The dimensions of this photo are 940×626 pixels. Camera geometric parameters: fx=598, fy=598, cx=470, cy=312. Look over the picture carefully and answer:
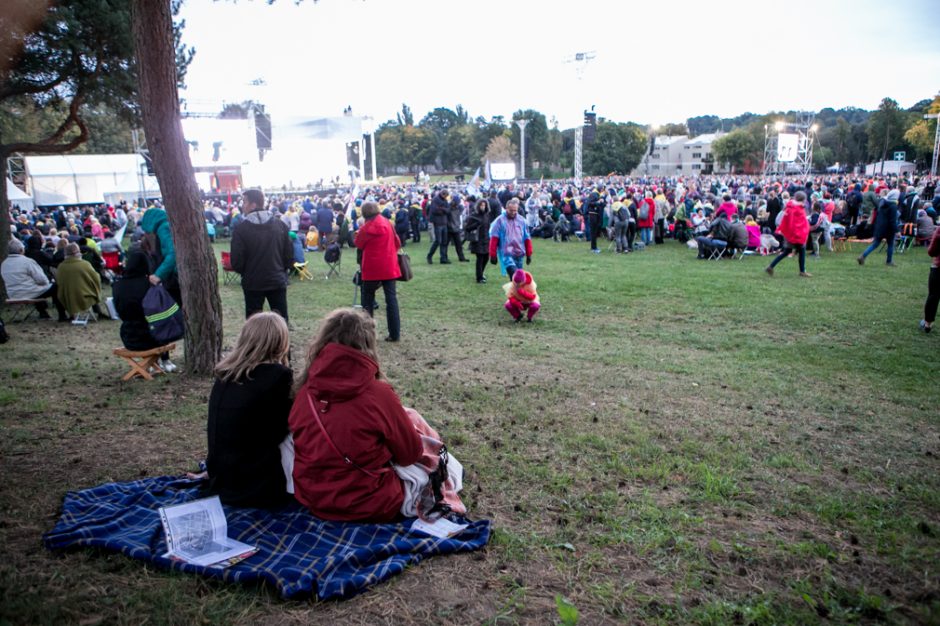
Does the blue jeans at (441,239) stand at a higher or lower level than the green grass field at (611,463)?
higher

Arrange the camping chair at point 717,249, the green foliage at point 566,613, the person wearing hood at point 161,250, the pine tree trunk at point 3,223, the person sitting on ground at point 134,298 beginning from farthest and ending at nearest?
1. the camping chair at point 717,249
2. the pine tree trunk at point 3,223
3. the person wearing hood at point 161,250
4. the person sitting on ground at point 134,298
5. the green foliage at point 566,613

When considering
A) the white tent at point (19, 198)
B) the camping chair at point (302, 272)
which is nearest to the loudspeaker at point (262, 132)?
the white tent at point (19, 198)

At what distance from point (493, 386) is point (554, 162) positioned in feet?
283

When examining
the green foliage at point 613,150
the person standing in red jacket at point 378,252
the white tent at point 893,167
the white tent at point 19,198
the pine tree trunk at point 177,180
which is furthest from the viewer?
the green foliage at point 613,150

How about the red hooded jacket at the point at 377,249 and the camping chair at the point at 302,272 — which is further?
the camping chair at the point at 302,272

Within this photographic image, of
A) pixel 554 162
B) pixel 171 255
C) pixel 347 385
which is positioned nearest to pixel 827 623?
pixel 347 385

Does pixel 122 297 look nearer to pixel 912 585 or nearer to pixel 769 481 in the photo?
pixel 769 481

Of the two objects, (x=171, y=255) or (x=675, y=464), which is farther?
(x=171, y=255)

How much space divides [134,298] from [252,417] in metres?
3.87

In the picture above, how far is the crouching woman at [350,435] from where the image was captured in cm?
328

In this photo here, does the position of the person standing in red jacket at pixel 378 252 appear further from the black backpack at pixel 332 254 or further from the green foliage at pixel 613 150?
the green foliage at pixel 613 150

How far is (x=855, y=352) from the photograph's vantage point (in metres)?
7.33

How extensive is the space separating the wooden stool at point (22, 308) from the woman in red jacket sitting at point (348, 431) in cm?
946

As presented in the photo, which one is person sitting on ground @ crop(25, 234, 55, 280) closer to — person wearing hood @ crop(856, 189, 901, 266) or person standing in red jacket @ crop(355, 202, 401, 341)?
person standing in red jacket @ crop(355, 202, 401, 341)
